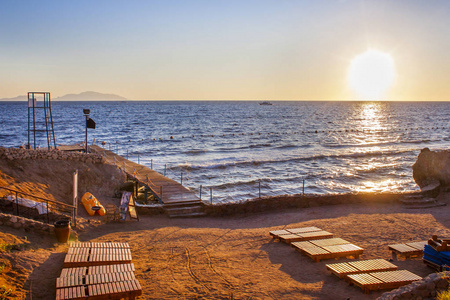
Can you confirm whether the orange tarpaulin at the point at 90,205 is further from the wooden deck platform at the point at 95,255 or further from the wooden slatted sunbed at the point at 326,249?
the wooden slatted sunbed at the point at 326,249

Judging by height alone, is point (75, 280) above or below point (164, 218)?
above

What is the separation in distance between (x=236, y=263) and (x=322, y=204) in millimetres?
10133

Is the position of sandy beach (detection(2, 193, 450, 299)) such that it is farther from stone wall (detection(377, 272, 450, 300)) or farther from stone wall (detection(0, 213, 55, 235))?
stone wall (detection(377, 272, 450, 300))

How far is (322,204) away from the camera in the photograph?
20.9 metres

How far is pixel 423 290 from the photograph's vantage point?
8609 millimetres

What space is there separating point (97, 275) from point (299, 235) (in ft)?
26.8

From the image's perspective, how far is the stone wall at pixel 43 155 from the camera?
18656 millimetres

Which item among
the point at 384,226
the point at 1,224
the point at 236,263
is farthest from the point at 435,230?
the point at 1,224

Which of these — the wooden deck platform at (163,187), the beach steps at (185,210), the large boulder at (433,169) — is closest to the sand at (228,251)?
the beach steps at (185,210)

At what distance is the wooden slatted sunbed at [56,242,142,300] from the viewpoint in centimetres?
833

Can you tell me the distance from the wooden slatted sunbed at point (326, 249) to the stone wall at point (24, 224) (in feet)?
29.0

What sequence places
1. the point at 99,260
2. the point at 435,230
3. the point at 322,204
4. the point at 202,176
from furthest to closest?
the point at 202,176, the point at 322,204, the point at 435,230, the point at 99,260

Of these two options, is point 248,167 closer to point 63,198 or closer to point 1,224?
point 63,198

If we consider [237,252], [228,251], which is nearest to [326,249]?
[237,252]
